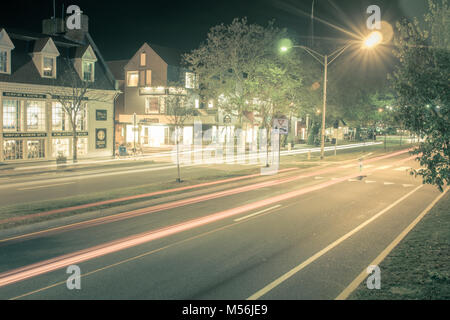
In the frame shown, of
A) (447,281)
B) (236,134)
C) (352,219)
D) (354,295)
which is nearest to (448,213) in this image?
(352,219)

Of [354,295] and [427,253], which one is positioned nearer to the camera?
[354,295]

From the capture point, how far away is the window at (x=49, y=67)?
102 ft

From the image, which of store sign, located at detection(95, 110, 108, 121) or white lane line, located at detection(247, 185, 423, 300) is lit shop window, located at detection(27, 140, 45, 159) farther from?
white lane line, located at detection(247, 185, 423, 300)

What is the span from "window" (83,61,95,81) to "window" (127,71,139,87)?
19.7 meters

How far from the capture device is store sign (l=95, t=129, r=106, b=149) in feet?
117

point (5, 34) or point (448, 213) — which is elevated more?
point (5, 34)

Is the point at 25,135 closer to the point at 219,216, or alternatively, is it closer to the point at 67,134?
the point at 67,134

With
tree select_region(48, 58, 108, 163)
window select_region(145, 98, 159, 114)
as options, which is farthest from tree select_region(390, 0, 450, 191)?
window select_region(145, 98, 159, 114)

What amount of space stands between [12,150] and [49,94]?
203 inches

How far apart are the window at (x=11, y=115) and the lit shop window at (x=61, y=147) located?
10.8 ft

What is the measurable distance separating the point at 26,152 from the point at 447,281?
29849 millimetres

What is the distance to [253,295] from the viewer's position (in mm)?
6664
